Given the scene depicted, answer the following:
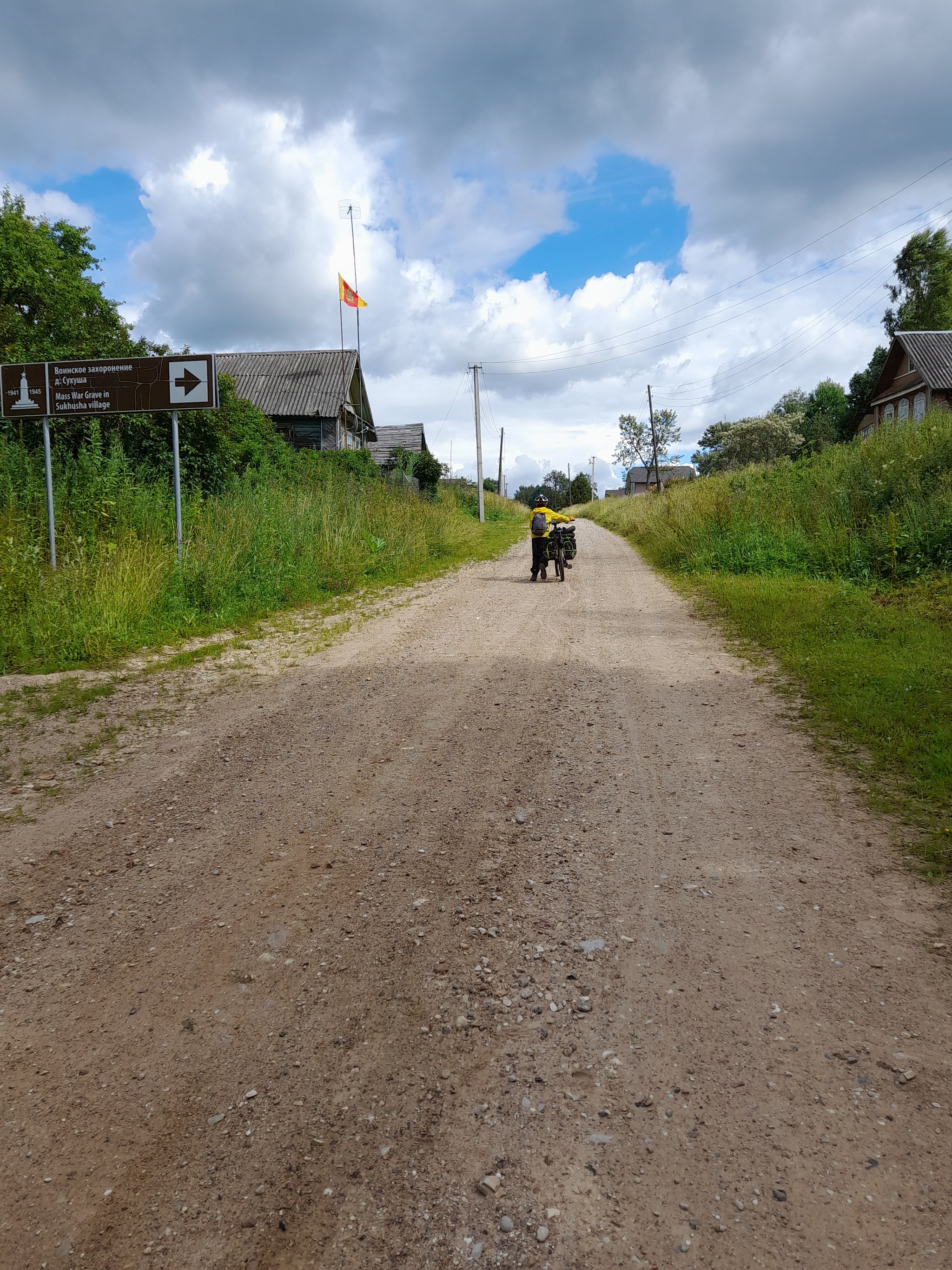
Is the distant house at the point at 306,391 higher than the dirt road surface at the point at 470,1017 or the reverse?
higher

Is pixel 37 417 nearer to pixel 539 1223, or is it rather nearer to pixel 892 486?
pixel 539 1223

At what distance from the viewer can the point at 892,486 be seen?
40.2 ft

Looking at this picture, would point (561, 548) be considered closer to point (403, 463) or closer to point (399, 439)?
point (403, 463)

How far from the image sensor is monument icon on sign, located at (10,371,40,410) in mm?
9430

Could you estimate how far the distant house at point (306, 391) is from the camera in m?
33.9

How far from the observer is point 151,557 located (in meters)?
9.49

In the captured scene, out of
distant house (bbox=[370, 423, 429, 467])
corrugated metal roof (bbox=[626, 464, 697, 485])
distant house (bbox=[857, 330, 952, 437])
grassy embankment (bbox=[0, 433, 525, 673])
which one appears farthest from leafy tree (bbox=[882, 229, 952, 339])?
corrugated metal roof (bbox=[626, 464, 697, 485])

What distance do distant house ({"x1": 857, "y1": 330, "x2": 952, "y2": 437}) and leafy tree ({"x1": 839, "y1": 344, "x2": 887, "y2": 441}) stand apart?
15194mm

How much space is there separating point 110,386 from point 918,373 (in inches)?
1260

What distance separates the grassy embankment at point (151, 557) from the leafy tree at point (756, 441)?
134 ft

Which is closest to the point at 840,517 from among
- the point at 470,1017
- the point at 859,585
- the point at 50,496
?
the point at 859,585

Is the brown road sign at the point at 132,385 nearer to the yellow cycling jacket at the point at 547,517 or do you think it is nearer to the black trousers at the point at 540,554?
the yellow cycling jacket at the point at 547,517

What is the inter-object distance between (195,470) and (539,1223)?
1335 cm

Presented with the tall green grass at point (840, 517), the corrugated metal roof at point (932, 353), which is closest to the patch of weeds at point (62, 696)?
the tall green grass at point (840, 517)
